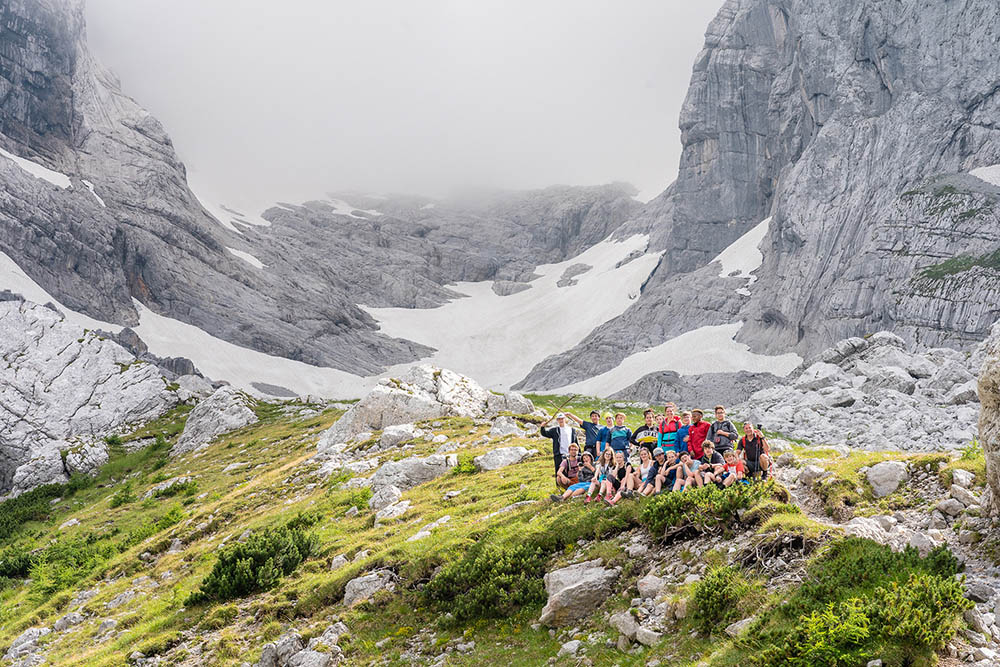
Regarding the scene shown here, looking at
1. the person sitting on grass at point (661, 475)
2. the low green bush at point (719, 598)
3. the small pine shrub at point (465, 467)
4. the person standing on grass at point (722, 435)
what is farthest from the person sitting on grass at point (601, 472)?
the small pine shrub at point (465, 467)

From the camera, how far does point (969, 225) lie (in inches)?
3248

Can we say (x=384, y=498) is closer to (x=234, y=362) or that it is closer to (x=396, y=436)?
(x=396, y=436)

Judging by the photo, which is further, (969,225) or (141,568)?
(969,225)

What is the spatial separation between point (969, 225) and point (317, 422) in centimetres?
9192

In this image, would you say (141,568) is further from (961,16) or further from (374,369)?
(961,16)

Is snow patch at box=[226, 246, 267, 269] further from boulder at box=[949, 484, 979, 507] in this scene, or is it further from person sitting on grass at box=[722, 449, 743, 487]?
boulder at box=[949, 484, 979, 507]

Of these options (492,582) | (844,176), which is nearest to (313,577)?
(492,582)

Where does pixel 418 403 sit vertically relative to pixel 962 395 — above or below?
above

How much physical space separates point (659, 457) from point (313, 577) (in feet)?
31.9

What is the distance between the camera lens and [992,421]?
9.43 meters

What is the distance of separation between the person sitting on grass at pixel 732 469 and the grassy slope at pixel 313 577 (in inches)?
119

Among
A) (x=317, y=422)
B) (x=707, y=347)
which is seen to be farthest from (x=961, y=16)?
(x=317, y=422)

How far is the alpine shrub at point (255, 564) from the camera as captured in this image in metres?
15.8

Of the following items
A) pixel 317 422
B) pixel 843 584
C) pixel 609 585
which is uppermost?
pixel 843 584
